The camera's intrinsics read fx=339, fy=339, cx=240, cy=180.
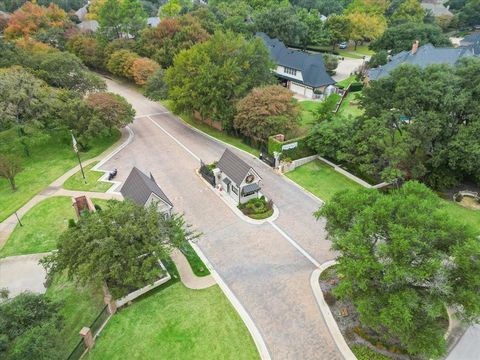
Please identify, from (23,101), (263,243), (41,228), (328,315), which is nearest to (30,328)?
(41,228)

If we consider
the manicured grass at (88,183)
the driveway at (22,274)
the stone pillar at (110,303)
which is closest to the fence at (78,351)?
the stone pillar at (110,303)

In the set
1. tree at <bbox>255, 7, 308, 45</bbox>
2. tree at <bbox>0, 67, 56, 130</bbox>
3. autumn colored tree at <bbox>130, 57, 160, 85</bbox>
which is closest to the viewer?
tree at <bbox>0, 67, 56, 130</bbox>

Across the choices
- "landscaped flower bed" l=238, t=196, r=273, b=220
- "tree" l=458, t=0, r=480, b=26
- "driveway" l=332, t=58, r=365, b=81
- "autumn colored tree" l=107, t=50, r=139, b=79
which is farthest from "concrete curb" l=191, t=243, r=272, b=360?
"tree" l=458, t=0, r=480, b=26

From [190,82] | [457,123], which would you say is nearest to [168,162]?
[190,82]

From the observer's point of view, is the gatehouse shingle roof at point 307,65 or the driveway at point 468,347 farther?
the gatehouse shingle roof at point 307,65

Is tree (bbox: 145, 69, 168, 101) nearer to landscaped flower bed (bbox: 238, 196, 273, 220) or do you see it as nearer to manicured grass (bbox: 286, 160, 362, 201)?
manicured grass (bbox: 286, 160, 362, 201)

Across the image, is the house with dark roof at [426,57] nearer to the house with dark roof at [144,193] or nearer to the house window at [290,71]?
the house window at [290,71]

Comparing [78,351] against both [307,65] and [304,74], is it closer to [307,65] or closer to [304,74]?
[304,74]
